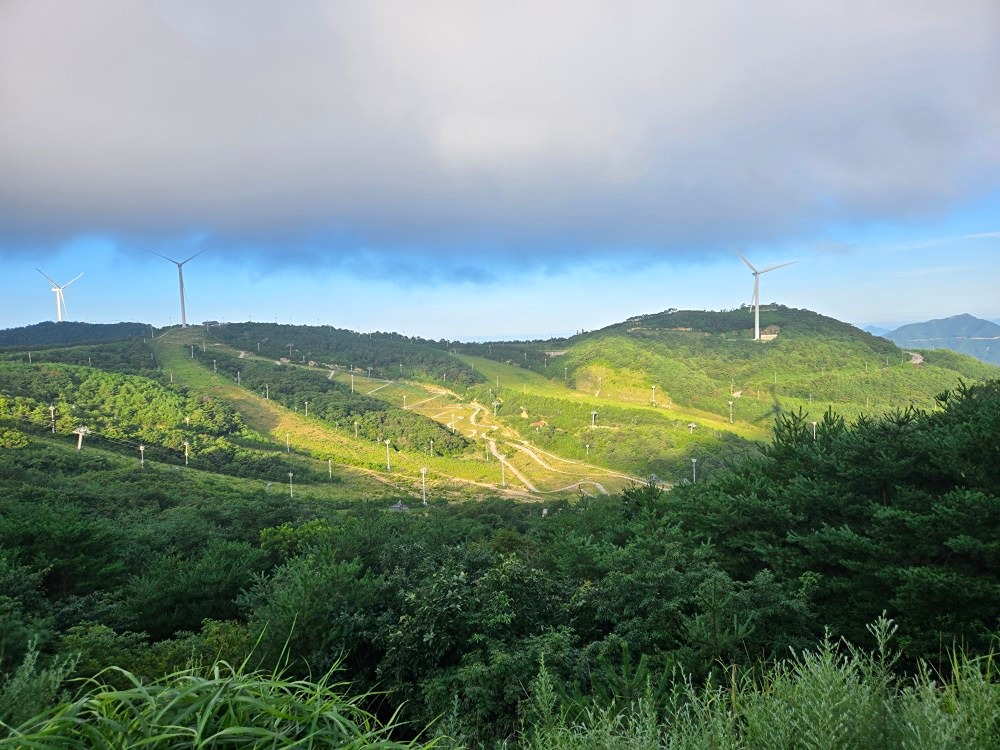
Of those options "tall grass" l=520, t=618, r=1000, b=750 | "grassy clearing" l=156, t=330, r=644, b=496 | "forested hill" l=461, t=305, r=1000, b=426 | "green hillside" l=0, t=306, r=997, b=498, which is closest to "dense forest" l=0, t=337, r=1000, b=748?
"tall grass" l=520, t=618, r=1000, b=750

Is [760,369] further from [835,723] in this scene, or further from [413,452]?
[835,723]

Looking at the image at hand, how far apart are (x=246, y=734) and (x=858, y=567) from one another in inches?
584

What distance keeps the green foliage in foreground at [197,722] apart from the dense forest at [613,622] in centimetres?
4

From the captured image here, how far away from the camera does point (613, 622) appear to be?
40.2 feet

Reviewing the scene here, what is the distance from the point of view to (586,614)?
12.8m

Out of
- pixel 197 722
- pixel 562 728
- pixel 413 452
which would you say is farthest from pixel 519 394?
pixel 197 722

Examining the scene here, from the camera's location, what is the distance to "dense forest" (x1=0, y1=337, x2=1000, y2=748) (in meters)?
4.07

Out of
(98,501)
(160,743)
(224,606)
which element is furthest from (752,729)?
(98,501)

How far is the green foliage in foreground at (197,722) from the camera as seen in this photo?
3.44 m

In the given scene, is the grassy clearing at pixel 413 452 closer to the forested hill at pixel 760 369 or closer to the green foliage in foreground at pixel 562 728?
the forested hill at pixel 760 369

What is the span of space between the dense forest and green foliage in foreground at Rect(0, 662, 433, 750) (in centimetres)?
4

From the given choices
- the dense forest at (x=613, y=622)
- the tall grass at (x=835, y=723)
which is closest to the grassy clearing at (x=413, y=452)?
the dense forest at (x=613, y=622)

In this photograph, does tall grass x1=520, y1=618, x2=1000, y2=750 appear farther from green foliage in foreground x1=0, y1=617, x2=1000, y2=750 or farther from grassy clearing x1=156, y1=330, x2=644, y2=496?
grassy clearing x1=156, y1=330, x2=644, y2=496

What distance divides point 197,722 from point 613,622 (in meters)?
10.0
